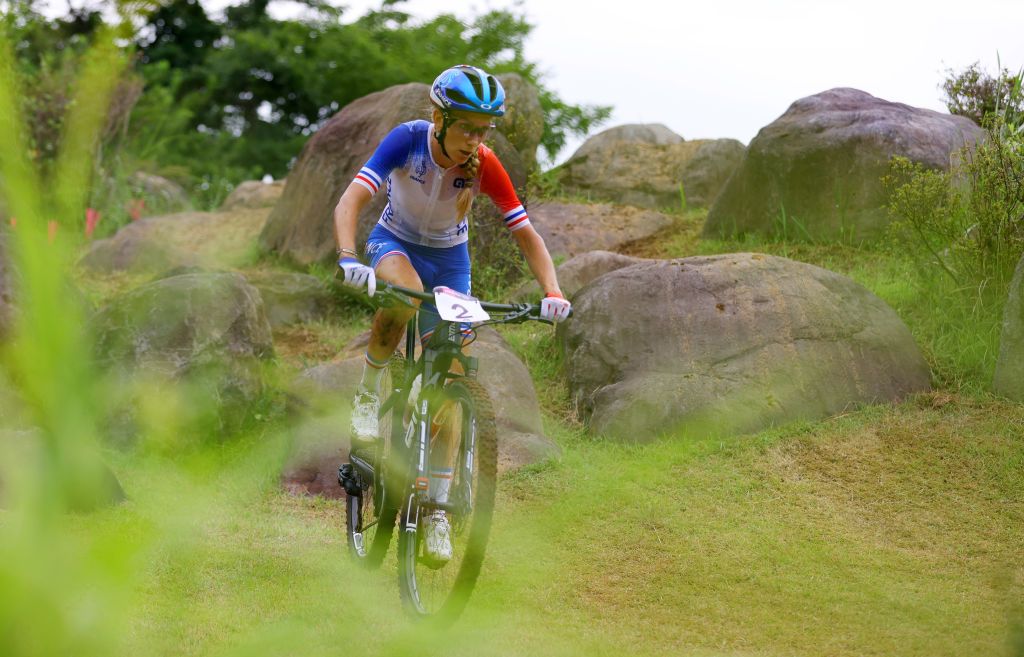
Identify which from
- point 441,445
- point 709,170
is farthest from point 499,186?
point 709,170

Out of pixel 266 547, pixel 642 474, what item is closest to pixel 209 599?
pixel 266 547

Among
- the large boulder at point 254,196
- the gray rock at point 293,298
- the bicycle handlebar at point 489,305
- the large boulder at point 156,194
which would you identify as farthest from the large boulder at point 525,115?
the bicycle handlebar at point 489,305

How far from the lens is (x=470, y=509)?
4.48 metres

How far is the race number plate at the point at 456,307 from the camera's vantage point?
426 cm

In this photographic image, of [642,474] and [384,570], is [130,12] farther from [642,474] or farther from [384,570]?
[642,474]

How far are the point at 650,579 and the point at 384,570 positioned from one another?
1359 mm

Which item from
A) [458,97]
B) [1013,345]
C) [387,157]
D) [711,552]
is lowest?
[711,552]

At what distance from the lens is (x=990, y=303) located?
28.7 ft

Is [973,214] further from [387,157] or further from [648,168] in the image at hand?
[648,168]

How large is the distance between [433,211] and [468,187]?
7.8 inches

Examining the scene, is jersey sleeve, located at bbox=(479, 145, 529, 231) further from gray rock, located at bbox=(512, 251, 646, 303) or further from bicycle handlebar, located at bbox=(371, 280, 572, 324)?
gray rock, located at bbox=(512, 251, 646, 303)

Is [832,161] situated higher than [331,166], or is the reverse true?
[331,166]

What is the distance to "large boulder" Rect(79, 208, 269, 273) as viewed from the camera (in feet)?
34.3

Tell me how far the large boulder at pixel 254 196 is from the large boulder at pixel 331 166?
9.44 ft
